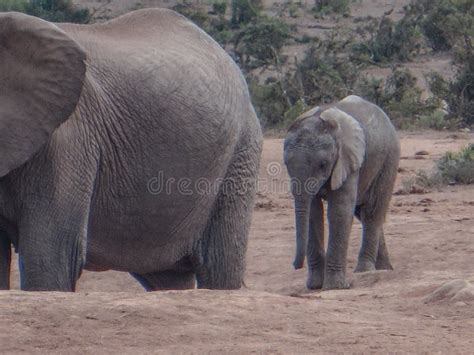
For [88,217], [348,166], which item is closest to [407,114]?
[348,166]

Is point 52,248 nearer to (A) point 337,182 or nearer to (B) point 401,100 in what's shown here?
(A) point 337,182

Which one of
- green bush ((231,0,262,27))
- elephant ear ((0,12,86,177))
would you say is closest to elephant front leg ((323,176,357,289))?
elephant ear ((0,12,86,177))

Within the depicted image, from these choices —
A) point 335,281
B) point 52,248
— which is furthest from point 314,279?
point 52,248

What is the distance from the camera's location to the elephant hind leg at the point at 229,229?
5.50 metres

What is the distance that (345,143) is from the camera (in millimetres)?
7543

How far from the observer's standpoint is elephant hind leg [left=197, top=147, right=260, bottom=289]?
5496 millimetres

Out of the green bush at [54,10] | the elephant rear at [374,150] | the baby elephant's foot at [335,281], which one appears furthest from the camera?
the green bush at [54,10]

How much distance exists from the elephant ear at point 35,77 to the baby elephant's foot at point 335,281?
305 cm

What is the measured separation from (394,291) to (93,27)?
176 cm

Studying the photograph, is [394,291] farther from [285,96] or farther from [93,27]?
[285,96]

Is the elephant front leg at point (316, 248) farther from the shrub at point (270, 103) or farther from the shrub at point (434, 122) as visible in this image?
the shrub at point (270, 103)

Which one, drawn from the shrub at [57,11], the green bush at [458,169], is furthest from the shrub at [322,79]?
the shrub at [57,11]

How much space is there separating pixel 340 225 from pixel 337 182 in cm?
26

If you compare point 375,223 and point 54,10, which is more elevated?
point 375,223
